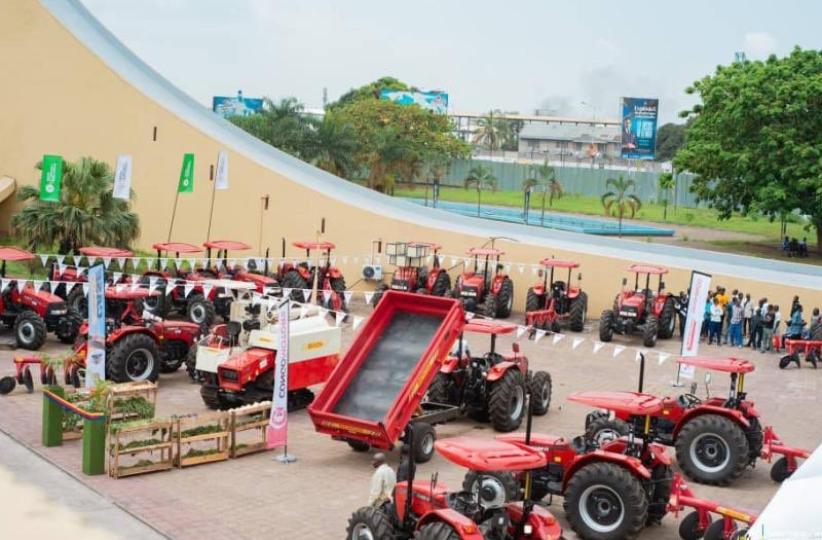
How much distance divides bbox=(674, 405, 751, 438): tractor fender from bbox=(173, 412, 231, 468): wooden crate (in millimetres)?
6045

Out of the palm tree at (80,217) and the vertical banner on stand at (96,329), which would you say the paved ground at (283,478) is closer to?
the vertical banner on stand at (96,329)

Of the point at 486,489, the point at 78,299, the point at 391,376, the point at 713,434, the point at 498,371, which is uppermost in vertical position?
the point at 78,299

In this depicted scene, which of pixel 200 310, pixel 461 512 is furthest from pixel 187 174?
pixel 461 512

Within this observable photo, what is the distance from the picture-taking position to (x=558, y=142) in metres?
102

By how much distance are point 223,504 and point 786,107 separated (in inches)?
958

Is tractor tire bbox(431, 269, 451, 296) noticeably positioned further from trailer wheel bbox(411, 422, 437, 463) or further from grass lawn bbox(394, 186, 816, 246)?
grass lawn bbox(394, 186, 816, 246)

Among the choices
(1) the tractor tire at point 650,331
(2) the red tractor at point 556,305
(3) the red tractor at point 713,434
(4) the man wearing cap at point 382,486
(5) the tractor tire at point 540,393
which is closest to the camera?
(4) the man wearing cap at point 382,486

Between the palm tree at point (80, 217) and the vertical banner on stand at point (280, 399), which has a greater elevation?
the palm tree at point (80, 217)

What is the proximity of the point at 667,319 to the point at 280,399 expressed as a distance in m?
13.0

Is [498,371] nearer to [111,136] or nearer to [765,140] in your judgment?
[765,140]

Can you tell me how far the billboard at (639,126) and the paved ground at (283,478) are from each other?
179ft

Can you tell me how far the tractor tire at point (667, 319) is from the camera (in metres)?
26.3

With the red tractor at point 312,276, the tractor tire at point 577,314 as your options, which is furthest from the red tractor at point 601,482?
the red tractor at point 312,276

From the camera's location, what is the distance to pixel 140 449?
1487 cm
